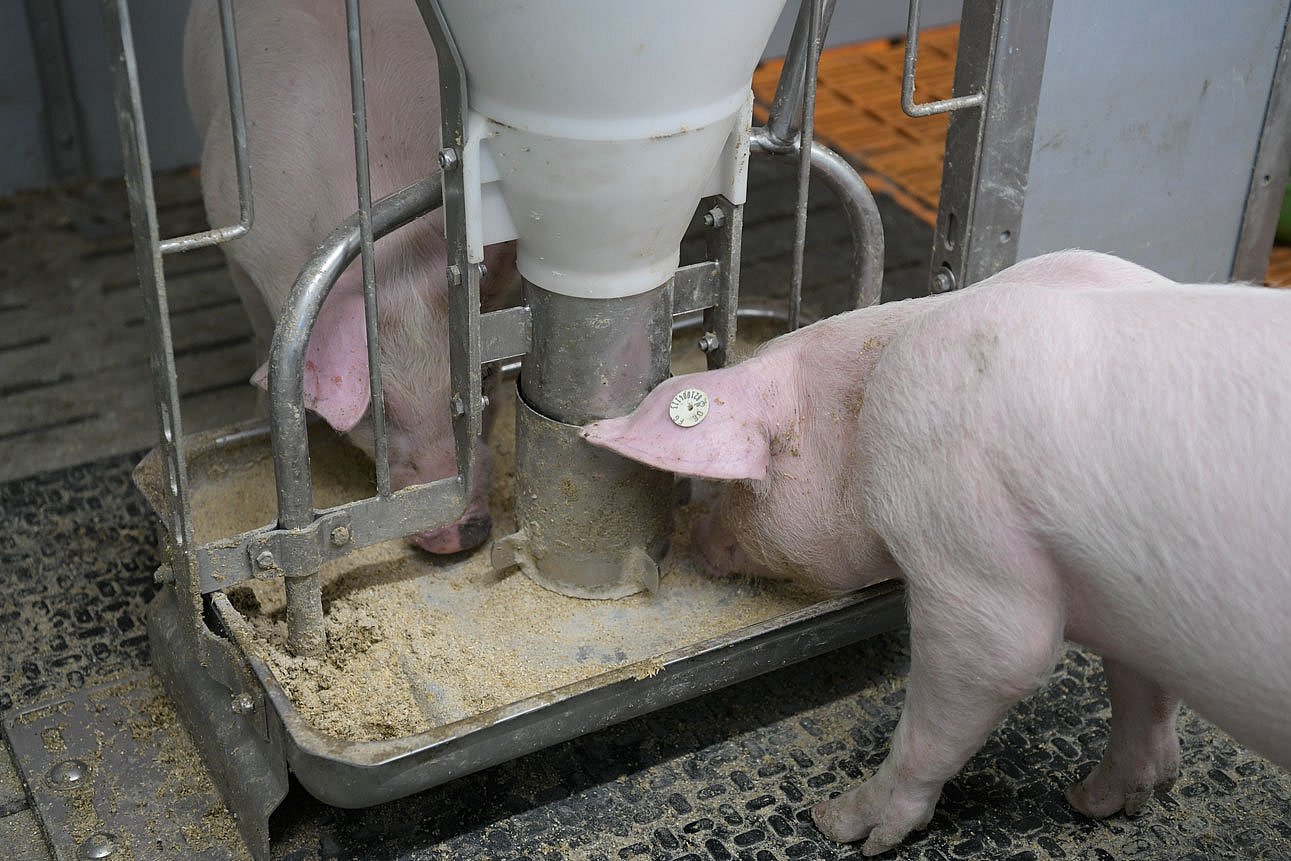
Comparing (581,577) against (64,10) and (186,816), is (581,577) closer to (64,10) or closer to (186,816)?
(186,816)

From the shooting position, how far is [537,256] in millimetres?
1814

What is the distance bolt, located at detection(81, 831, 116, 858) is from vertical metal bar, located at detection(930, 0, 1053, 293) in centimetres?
141

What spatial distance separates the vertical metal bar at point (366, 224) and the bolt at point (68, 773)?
568mm

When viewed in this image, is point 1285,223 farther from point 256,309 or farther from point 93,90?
point 93,90

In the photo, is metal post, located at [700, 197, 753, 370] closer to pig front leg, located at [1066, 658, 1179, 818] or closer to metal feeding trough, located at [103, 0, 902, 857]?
metal feeding trough, located at [103, 0, 902, 857]

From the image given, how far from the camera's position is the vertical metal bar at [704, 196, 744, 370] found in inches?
76.5

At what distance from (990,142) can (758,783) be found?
3.24ft

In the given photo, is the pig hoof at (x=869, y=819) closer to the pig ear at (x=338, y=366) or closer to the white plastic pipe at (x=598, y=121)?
the white plastic pipe at (x=598, y=121)

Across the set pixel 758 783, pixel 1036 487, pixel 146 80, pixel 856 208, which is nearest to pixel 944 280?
pixel 856 208

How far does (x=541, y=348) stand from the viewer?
191 cm

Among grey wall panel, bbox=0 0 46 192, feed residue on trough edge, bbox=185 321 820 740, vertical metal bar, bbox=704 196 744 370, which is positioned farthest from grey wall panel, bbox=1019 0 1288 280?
grey wall panel, bbox=0 0 46 192

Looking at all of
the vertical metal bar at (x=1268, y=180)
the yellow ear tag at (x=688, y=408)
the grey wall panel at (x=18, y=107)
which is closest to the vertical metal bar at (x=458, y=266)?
the yellow ear tag at (x=688, y=408)

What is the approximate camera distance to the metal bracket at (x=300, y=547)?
184 cm

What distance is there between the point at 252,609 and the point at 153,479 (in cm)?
26
